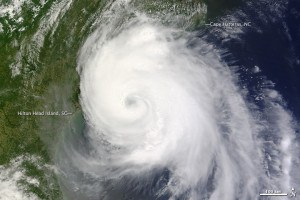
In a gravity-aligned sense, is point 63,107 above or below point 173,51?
below

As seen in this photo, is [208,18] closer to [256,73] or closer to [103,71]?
[256,73]

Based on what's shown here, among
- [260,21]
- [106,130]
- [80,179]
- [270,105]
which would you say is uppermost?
[260,21]

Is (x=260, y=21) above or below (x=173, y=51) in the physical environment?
above

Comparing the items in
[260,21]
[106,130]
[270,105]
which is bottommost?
[106,130]

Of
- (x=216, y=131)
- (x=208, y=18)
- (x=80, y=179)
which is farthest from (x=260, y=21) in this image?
(x=80, y=179)

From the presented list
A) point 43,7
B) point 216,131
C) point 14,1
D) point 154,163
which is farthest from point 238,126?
point 14,1

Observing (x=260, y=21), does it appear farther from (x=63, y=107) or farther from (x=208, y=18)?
(x=63, y=107)
